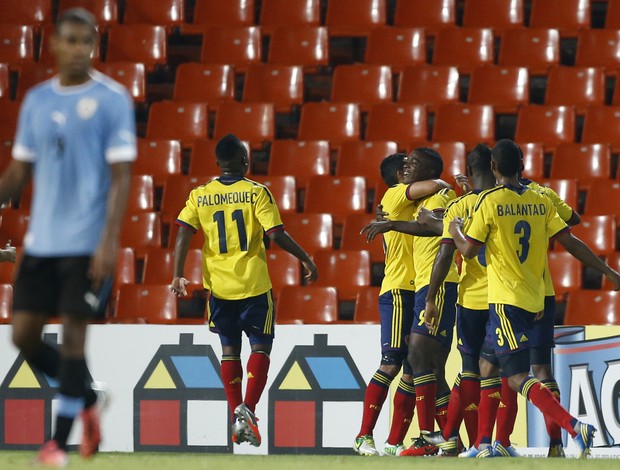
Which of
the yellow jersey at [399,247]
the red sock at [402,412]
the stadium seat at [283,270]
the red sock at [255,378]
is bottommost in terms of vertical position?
the red sock at [402,412]

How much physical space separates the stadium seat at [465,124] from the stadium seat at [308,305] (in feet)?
7.68

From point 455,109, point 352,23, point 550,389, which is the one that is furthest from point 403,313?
point 352,23

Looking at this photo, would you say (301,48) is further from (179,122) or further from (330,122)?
(179,122)

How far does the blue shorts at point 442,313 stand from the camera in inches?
270

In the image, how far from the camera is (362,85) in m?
11.5

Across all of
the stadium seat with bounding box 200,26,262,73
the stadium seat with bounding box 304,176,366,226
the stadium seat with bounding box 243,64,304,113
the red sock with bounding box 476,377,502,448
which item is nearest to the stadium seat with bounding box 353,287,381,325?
the stadium seat with bounding box 304,176,366,226

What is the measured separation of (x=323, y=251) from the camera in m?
9.63

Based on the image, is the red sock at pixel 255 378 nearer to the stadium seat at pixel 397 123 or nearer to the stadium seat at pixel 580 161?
the stadium seat at pixel 397 123

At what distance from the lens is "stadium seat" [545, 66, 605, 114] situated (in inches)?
441

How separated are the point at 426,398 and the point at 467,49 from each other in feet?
18.6

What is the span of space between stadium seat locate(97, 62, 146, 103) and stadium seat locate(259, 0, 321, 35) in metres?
1.45

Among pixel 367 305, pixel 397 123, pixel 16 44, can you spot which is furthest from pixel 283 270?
pixel 16 44

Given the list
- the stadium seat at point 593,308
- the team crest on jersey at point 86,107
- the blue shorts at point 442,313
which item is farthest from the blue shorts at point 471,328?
the team crest on jersey at point 86,107

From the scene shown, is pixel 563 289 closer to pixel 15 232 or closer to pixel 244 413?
pixel 244 413
